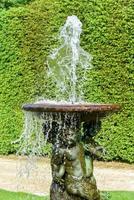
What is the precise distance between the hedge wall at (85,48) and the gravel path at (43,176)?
70 centimetres

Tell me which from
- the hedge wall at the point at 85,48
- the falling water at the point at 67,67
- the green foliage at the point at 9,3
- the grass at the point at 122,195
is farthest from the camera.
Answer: the green foliage at the point at 9,3

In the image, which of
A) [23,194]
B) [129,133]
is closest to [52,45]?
[129,133]

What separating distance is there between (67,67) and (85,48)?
109 cm

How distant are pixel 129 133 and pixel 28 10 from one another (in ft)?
12.7

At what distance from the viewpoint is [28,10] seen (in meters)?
15.7

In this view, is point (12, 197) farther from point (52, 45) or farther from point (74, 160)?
point (52, 45)

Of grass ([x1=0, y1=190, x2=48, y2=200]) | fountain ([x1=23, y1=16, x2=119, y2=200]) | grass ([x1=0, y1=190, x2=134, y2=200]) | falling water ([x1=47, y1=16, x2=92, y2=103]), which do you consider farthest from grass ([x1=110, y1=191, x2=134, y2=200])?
falling water ([x1=47, y1=16, x2=92, y2=103])

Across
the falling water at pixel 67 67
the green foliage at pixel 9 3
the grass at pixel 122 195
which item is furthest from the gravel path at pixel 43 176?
the green foliage at pixel 9 3

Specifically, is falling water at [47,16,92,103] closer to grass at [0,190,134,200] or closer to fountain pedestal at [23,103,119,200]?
grass at [0,190,134,200]

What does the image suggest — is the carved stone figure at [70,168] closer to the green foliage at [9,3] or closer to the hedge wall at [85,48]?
the hedge wall at [85,48]

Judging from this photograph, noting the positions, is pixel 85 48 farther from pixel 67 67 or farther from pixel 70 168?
pixel 70 168

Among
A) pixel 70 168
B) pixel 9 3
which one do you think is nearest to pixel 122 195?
pixel 70 168

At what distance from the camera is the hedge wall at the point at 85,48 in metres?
14.7

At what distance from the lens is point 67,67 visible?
14.1 metres
